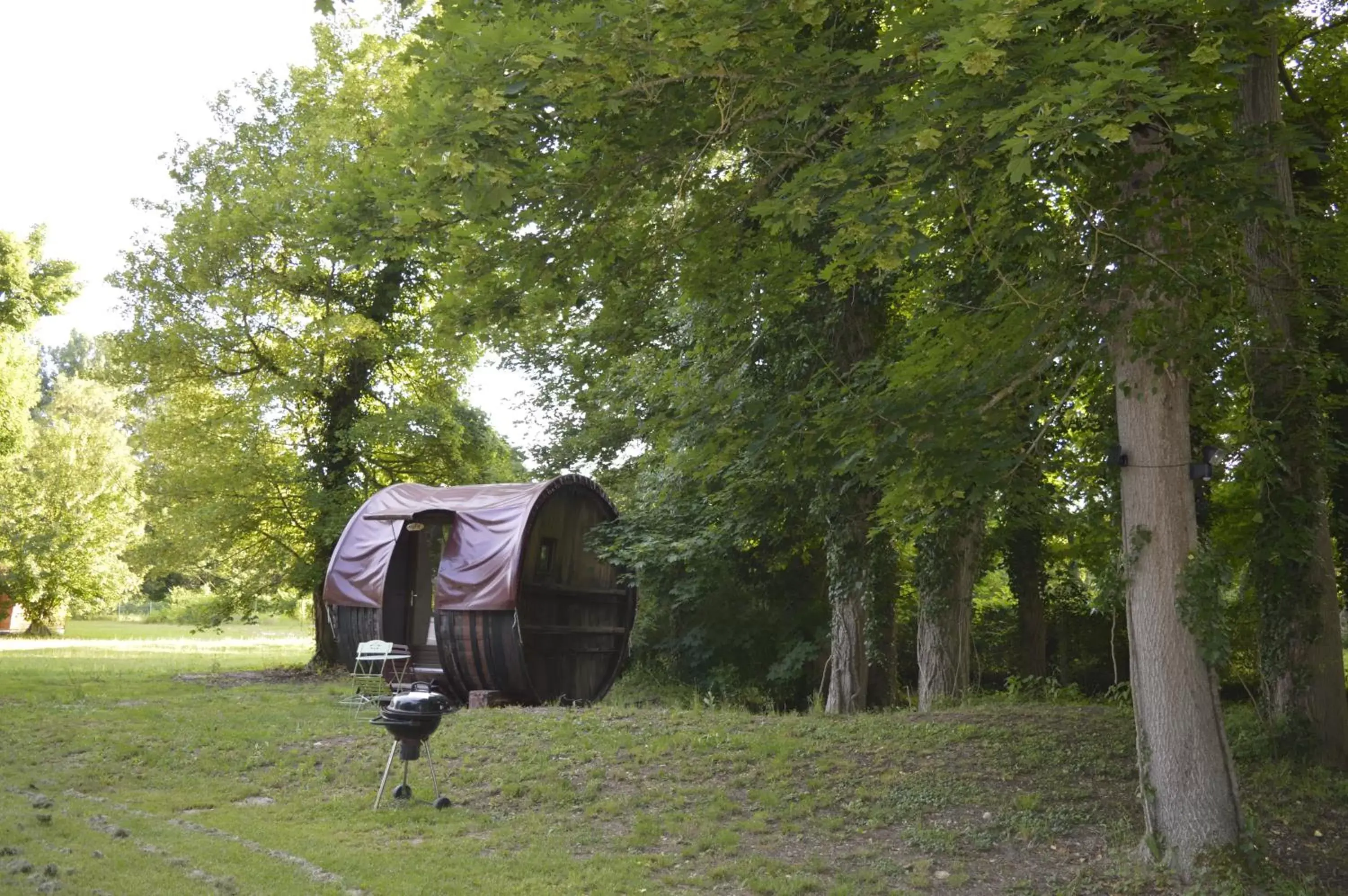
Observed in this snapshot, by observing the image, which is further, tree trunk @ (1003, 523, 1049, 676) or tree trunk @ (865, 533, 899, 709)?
tree trunk @ (1003, 523, 1049, 676)

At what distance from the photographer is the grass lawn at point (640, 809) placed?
6.44m

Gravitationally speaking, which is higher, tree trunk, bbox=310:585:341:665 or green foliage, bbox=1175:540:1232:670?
green foliage, bbox=1175:540:1232:670

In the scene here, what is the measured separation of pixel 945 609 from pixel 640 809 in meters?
5.34

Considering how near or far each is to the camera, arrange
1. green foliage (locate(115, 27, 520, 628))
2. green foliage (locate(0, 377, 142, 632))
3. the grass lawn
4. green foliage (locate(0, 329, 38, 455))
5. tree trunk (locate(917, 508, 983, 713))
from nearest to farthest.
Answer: the grass lawn, tree trunk (locate(917, 508, 983, 713)), green foliage (locate(115, 27, 520, 628)), green foliage (locate(0, 329, 38, 455)), green foliage (locate(0, 377, 142, 632))

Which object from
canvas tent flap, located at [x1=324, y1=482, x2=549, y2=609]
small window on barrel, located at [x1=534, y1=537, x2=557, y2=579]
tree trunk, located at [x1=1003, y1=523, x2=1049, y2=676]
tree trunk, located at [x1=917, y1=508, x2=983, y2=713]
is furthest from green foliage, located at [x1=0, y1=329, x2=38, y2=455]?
tree trunk, located at [x1=1003, y1=523, x2=1049, y2=676]

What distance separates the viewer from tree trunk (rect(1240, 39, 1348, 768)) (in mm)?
8766

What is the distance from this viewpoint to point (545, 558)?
1592 centimetres

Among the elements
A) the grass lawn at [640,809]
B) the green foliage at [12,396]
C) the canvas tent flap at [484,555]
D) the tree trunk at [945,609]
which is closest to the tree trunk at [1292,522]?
the grass lawn at [640,809]

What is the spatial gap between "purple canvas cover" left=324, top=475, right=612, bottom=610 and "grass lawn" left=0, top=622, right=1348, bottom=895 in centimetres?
284

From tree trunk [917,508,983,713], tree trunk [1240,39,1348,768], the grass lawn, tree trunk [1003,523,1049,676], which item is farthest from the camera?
tree trunk [1003,523,1049,676]

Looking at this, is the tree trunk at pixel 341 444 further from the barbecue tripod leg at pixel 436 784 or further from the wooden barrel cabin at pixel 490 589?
the barbecue tripod leg at pixel 436 784

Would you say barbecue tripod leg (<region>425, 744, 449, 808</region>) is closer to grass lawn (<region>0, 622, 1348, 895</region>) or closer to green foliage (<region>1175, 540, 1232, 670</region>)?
grass lawn (<region>0, 622, 1348, 895</region>)

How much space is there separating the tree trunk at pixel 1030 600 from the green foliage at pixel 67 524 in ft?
86.8

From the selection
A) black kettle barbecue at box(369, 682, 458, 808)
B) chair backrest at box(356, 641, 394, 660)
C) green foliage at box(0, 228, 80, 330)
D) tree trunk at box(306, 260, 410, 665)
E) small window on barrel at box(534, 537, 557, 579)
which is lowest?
black kettle barbecue at box(369, 682, 458, 808)
